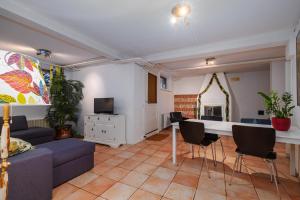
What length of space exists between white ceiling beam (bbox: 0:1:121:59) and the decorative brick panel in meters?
4.42

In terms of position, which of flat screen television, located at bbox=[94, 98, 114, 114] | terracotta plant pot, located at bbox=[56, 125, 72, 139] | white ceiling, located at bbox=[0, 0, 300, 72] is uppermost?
white ceiling, located at bbox=[0, 0, 300, 72]

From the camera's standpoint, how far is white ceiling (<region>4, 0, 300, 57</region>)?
6.18ft

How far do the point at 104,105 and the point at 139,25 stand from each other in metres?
2.46

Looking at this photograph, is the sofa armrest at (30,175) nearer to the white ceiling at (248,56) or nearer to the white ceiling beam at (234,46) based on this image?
the white ceiling beam at (234,46)

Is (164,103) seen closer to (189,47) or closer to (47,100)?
(189,47)

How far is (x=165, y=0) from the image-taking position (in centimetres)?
181

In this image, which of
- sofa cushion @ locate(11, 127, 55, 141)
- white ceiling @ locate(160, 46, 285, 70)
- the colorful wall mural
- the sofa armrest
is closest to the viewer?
the colorful wall mural

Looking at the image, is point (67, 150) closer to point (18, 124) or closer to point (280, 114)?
point (18, 124)

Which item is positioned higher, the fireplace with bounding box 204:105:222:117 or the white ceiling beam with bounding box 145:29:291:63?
the white ceiling beam with bounding box 145:29:291:63

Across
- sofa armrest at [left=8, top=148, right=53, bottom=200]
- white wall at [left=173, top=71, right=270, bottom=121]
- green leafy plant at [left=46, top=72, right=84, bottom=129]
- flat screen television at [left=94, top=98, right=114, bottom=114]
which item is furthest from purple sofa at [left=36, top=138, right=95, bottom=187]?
white wall at [left=173, top=71, right=270, bottom=121]

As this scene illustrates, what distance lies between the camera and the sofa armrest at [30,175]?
1333mm

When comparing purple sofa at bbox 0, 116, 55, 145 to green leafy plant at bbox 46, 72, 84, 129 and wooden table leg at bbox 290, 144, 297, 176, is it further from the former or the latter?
wooden table leg at bbox 290, 144, 297, 176

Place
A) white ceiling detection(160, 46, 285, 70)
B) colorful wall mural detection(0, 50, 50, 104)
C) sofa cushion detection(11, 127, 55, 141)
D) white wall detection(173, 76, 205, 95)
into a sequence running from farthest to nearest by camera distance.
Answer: white wall detection(173, 76, 205, 95) → white ceiling detection(160, 46, 285, 70) → sofa cushion detection(11, 127, 55, 141) → colorful wall mural detection(0, 50, 50, 104)

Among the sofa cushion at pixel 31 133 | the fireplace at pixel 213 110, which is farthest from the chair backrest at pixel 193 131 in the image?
the fireplace at pixel 213 110
